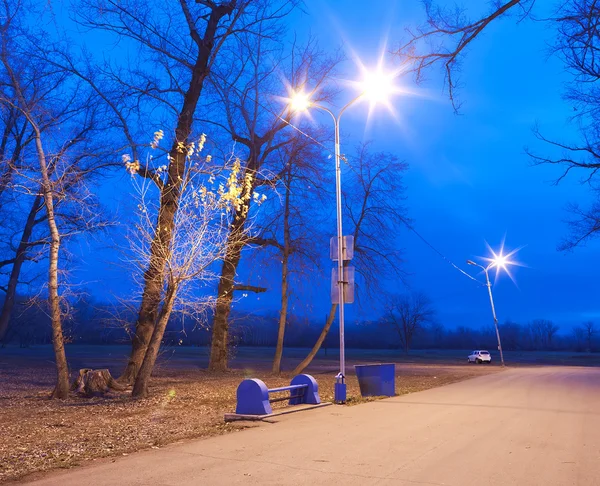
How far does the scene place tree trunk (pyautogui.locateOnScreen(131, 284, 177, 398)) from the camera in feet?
49.9

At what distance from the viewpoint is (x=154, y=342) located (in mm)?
15500

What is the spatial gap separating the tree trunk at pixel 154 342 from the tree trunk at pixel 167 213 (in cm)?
51

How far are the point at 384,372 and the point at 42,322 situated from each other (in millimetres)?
83286

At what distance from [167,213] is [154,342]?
3.97 m

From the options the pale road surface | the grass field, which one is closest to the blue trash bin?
the grass field

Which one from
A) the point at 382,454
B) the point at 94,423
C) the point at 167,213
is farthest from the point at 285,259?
the point at 382,454

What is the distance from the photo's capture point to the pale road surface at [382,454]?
21.3 feet

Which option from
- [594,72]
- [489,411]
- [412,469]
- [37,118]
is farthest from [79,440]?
[594,72]

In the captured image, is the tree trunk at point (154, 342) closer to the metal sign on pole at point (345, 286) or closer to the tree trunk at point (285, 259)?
the metal sign on pole at point (345, 286)

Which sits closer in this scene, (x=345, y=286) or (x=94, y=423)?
(x=94, y=423)

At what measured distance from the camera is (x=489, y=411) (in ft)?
43.2

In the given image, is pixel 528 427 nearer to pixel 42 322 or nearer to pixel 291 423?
pixel 291 423

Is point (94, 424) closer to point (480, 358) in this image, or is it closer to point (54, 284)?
point (54, 284)

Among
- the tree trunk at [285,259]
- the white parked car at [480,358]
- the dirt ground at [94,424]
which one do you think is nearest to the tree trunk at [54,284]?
the dirt ground at [94,424]
